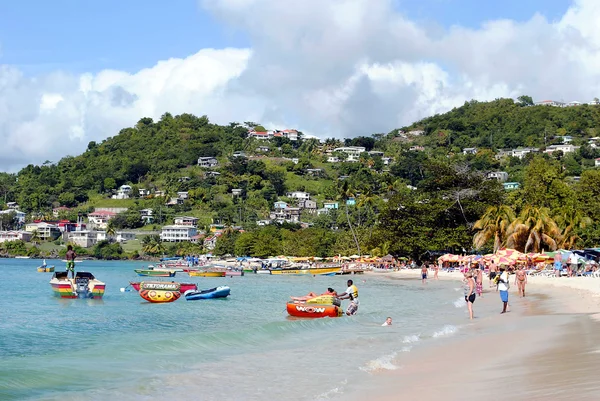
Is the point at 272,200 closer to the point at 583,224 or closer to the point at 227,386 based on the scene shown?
the point at 583,224

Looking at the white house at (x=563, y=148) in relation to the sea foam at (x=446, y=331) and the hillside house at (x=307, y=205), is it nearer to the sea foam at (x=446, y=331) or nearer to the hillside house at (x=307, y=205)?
the hillside house at (x=307, y=205)

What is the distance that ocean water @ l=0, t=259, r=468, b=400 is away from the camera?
521 inches

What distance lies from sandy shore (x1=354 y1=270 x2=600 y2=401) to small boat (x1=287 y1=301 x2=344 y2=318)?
225 inches

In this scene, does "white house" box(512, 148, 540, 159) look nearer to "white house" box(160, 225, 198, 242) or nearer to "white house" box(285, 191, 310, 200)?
"white house" box(285, 191, 310, 200)

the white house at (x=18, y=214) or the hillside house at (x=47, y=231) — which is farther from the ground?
the white house at (x=18, y=214)

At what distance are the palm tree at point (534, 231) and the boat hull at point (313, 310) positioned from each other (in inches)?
1417

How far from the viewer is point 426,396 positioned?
10.6 meters

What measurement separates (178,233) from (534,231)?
109 meters

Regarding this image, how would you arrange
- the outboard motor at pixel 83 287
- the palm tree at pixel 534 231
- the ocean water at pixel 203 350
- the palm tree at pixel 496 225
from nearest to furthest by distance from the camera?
1. the ocean water at pixel 203 350
2. the outboard motor at pixel 83 287
3. the palm tree at pixel 534 231
4. the palm tree at pixel 496 225

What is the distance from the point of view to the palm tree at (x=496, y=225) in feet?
206

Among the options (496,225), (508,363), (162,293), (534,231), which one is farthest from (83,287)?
(496,225)

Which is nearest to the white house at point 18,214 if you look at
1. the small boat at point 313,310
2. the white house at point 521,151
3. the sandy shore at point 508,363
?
the white house at point 521,151

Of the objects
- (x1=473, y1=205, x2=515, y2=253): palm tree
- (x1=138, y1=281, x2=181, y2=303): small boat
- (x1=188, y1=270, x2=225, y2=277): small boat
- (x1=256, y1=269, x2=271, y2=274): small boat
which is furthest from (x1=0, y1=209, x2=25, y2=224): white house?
(x1=138, y1=281, x2=181, y2=303): small boat

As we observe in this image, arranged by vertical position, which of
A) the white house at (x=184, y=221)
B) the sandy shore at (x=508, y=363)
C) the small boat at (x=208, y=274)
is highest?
the white house at (x=184, y=221)
